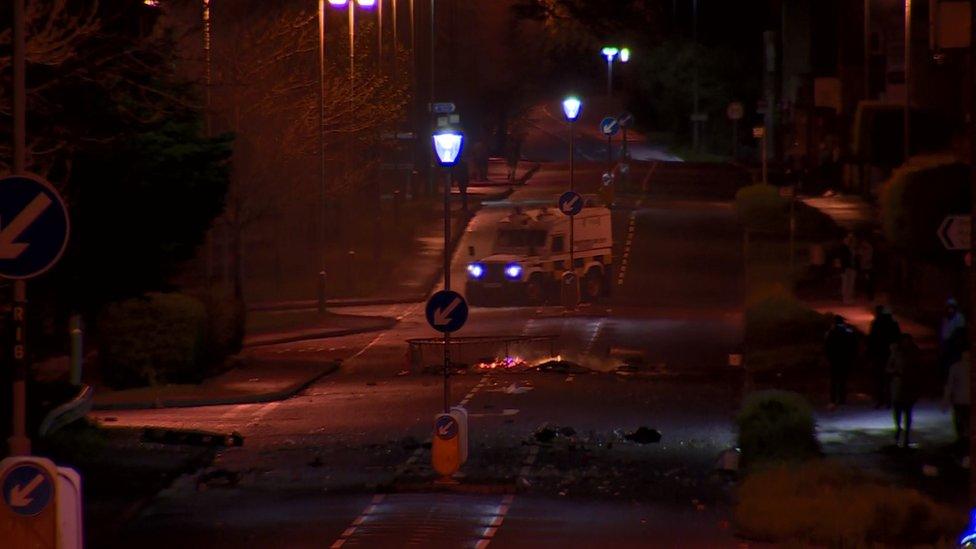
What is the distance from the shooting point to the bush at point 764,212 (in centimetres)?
5472

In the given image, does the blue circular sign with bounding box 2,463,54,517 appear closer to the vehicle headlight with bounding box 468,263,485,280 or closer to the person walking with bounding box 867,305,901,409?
the person walking with bounding box 867,305,901,409

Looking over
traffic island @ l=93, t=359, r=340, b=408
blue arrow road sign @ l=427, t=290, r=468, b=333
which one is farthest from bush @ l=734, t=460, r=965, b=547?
traffic island @ l=93, t=359, r=340, b=408

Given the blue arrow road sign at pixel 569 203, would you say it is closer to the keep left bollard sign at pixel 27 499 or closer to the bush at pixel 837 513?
the bush at pixel 837 513

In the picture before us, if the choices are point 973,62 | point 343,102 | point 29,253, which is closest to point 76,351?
point 29,253

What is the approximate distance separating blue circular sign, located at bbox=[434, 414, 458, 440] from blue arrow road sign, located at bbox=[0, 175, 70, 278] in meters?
8.12

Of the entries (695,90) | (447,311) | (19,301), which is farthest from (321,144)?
(695,90)

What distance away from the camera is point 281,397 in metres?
28.2

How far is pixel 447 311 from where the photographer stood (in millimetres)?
19781

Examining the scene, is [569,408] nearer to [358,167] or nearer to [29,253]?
[29,253]

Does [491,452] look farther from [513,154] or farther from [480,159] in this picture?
[513,154]

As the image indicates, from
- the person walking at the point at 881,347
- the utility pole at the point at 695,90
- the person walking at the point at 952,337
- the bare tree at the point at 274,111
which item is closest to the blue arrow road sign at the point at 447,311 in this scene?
the person walking at the point at 952,337

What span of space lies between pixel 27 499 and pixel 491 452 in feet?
35.3

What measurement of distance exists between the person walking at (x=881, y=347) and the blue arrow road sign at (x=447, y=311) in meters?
8.13

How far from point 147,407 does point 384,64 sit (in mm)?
29159
